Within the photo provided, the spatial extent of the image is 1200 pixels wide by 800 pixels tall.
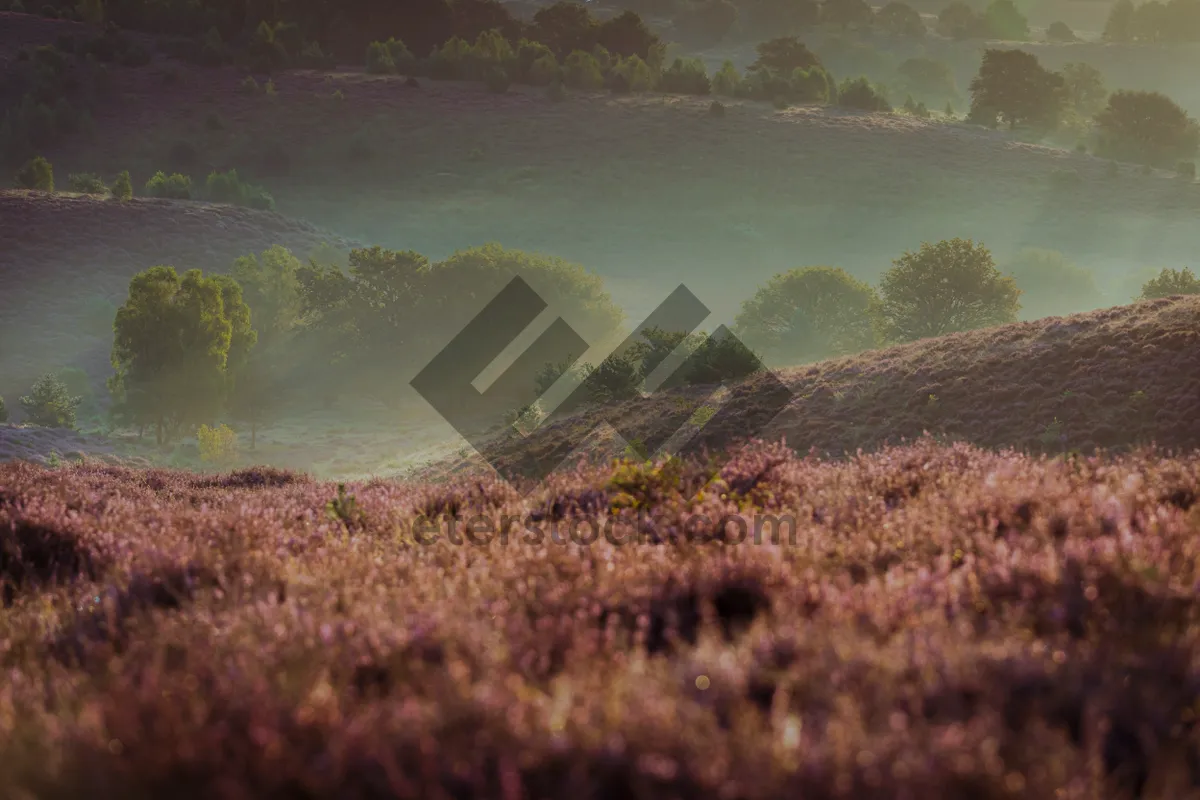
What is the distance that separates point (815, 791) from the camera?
170cm

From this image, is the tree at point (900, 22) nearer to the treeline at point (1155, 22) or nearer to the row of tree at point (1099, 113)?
the treeline at point (1155, 22)

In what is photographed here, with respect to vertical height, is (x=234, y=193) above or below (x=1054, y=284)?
above

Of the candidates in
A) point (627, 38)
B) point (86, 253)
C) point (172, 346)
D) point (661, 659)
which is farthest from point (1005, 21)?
point (661, 659)

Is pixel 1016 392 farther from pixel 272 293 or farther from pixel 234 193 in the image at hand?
pixel 234 193

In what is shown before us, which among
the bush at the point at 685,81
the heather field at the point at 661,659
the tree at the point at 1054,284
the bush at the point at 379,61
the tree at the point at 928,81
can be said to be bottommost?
the heather field at the point at 661,659

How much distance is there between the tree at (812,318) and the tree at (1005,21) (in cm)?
15148

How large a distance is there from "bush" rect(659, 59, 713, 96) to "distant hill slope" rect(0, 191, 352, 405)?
1717 inches

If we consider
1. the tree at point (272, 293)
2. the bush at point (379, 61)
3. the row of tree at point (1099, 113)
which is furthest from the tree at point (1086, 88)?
the tree at point (272, 293)

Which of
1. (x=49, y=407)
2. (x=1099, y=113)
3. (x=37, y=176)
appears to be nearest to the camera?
(x=49, y=407)

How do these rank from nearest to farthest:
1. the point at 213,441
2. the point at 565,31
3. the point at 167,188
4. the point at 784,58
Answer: the point at 213,441, the point at 167,188, the point at 784,58, the point at 565,31

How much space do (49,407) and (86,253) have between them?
83.4 ft

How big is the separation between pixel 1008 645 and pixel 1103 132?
10173 centimetres

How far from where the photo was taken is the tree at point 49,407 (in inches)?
1371

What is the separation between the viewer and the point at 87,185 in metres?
65.3
